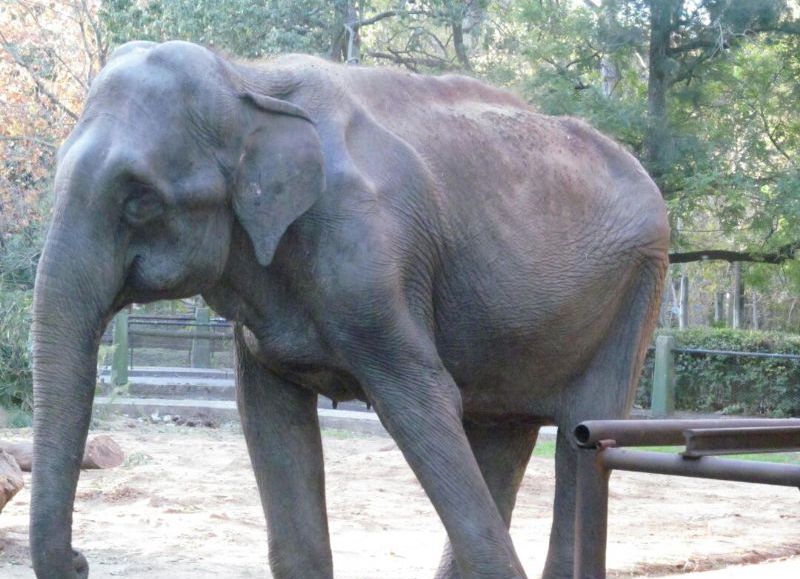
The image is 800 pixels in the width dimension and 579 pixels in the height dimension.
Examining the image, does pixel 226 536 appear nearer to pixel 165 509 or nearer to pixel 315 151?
pixel 165 509

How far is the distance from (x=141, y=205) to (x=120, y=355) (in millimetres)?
14209

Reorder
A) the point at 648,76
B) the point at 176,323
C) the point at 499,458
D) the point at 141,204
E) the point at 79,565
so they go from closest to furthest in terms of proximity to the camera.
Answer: the point at 79,565 → the point at 141,204 → the point at 499,458 → the point at 648,76 → the point at 176,323

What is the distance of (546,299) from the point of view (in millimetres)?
4145

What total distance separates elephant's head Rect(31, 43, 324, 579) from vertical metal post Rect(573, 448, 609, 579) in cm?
116

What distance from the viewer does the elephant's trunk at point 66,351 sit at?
3.33 meters

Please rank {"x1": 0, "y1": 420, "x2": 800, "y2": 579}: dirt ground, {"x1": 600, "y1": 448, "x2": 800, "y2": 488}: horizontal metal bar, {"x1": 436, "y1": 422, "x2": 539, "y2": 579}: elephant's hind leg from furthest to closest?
{"x1": 0, "y1": 420, "x2": 800, "y2": 579}: dirt ground, {"x1": 436, "y1": 422, "x2": 539, "y2": 579}: elephant's hind leg, {"x1": 600, "y1": 448, "x2": 800, "y2": 488}: horizontal metal bar

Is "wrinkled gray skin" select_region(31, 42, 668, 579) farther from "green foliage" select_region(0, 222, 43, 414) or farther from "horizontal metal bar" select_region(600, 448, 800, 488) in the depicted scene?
"green foliage" select_region(0, 222, 43, 414)

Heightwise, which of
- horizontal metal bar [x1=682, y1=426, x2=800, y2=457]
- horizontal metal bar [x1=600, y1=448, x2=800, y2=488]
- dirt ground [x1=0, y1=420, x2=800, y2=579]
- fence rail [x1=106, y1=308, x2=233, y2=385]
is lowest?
dirt ground [x1=0, y1=420, x2=800, y2=579]

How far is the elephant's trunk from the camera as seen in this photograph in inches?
131

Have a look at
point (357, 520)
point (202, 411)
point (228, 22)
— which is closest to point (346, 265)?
point (357, 520)

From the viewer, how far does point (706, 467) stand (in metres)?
2.66

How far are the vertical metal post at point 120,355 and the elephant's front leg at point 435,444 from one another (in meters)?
12.7

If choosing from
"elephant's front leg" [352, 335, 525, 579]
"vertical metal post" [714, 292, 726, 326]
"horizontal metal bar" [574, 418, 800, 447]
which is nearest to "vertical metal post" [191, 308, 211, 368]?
"elephant's front leg" [352, 335, 525, 579]

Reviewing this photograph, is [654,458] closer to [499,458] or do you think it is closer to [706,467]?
[706,467]
